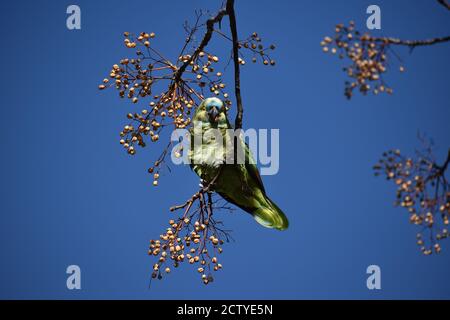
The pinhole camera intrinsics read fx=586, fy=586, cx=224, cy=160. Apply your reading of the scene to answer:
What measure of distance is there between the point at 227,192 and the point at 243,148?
0.54 m

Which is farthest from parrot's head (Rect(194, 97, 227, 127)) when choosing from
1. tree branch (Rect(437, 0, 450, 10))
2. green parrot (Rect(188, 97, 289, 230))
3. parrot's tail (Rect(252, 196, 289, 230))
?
tree branch (Rect(437, 0, 450, 10))

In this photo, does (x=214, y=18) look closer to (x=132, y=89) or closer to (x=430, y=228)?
(x=132, y=89)

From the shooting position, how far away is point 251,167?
6.33m

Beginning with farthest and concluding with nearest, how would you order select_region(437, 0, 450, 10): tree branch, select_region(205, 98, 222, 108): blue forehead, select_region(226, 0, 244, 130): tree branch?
select_region(205, 98, 222, 108): blue forehead → select_region(226, 0, 244, 130): tree branch → select_region(437, 0, 450, 10): tree branch

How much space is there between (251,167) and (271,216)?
59cm

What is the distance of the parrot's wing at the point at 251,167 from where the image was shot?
20.7 feet

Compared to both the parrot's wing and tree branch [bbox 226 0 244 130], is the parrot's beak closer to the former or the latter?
the parrot's wing

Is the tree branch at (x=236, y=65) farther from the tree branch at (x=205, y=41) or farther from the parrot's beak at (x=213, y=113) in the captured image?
the parrot's beak at (x=213, y=113)

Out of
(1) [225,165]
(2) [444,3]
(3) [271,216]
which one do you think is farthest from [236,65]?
(2) [444,3]

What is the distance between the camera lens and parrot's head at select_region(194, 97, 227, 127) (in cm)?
605

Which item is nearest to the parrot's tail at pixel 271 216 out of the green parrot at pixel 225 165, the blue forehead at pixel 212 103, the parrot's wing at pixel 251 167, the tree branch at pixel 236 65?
the green parrot at pixel 225 165

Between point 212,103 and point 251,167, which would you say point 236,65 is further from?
point 251,167

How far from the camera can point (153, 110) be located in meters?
5.59

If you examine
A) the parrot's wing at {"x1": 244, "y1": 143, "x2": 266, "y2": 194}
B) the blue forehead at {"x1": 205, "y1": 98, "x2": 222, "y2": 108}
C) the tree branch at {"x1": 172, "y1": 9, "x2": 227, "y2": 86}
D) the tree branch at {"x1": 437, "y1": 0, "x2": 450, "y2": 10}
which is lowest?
the parrot's wing at {"x1": 244, "y1": 143, "x2": 266, "y2": 194}
